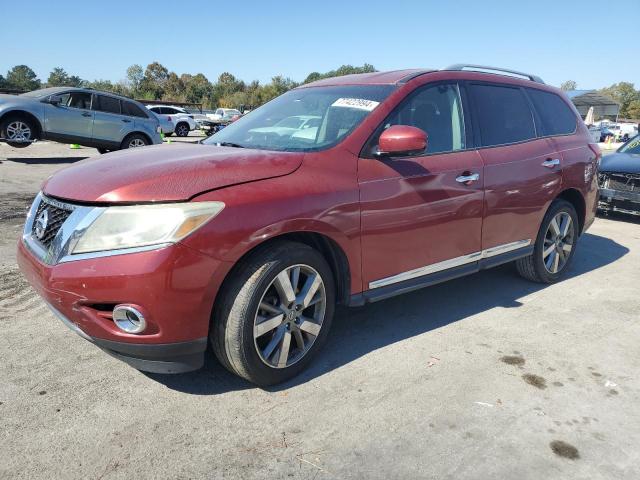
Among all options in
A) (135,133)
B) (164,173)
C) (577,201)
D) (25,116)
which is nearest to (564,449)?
(164,173)

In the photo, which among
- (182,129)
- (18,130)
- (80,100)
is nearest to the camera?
(18,130)

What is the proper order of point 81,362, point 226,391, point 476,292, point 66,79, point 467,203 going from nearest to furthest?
point 226,391, point 81,362, point 467,203, point 476,292, point 66,79

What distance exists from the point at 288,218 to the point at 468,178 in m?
1.62

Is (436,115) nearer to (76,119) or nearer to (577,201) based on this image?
(577,201)

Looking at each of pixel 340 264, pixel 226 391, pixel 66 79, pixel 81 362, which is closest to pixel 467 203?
pixel 340 264

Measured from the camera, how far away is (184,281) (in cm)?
245

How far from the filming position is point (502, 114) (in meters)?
4.30

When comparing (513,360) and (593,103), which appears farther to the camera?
(593,103)

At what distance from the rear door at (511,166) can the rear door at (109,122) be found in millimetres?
10923

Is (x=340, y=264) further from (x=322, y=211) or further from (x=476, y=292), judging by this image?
(x=476, y=292)

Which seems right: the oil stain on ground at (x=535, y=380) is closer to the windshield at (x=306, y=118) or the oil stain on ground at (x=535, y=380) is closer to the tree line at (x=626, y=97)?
the windshield at (x=306, y=118)

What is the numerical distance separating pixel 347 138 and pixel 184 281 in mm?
1385

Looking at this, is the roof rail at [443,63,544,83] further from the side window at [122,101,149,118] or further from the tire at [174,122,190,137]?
the tire at [174,122,190,137]

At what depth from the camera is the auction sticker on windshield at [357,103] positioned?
3434 mm
